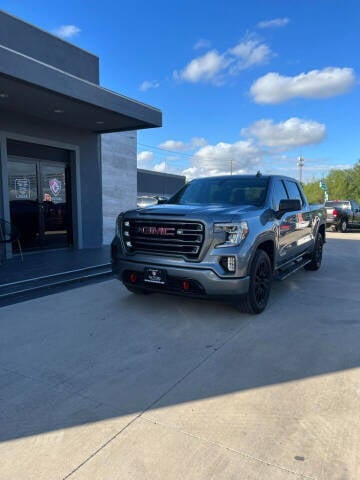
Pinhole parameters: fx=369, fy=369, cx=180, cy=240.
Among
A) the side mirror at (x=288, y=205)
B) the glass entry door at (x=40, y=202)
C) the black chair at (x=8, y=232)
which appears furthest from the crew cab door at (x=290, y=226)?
the glass entry door at (x=40, y=202)

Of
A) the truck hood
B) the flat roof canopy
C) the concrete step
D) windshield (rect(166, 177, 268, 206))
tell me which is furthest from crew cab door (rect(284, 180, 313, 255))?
the flat roof canopy

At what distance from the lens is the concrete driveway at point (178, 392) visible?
2.23m

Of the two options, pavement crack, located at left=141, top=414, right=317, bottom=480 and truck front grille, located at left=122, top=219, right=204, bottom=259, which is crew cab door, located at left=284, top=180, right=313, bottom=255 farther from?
pavement crack, located at left=141, top=414, right=317, bottom=480

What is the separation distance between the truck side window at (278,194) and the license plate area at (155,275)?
2.05 metres

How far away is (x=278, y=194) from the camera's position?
5.89 m

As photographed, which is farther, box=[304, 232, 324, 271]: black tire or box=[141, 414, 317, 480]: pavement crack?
box=[304, 232, 324, 271]: black tire

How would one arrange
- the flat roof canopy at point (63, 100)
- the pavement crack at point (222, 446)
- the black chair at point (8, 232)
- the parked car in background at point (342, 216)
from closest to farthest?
1. the pavement crack at point (222, 446)
2. the flat roof canopy at point (63, 100)
3. the black chair at point (8, 232)
4. the parked car in background at point (342, 216)

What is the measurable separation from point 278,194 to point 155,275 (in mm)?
2505

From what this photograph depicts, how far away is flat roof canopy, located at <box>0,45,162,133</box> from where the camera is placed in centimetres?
584

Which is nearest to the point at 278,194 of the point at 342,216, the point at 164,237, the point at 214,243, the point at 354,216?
the point at 214,243

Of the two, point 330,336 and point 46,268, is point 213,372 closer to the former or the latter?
point 330,336

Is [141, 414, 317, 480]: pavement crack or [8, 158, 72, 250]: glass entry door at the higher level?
[8, 158, 72, 250]: glass entry door

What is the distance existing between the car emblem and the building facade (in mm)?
26

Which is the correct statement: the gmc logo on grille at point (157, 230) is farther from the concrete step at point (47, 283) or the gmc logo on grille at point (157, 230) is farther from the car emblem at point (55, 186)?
the car emblem at point (55, 186)
